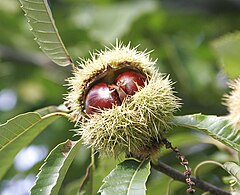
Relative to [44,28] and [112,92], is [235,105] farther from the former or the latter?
[44,28]

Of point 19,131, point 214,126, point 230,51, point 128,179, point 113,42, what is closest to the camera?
point 128,179

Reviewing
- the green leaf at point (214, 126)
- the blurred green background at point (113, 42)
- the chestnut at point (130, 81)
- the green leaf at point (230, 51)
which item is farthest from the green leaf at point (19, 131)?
the blurred green background at point (113, 42)

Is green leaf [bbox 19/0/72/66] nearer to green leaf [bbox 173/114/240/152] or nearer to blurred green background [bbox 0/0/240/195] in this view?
green leaf [bbox 173/114/240/152]

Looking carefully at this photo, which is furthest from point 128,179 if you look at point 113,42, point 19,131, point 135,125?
point 113,42

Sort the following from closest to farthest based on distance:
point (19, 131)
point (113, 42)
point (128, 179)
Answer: point (128, 179) < point (19, 131) < point (113, 42)

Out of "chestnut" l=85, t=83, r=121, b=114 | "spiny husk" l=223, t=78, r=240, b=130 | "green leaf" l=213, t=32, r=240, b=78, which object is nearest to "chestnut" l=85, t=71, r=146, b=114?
"chestnut" l=85, t=83, r=121, b=114

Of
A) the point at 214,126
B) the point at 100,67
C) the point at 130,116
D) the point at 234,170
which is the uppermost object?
the point at 100,67

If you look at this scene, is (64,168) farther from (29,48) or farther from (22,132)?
(29,48)

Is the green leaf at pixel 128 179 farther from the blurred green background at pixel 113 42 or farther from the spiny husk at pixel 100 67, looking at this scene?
the blurred green background at pixel 113 42
